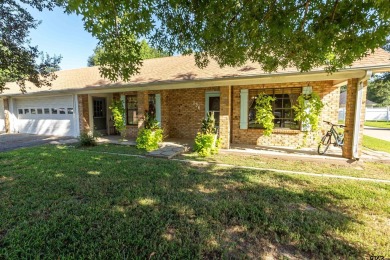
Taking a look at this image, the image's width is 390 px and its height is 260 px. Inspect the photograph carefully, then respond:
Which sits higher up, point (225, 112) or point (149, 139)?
point (225, 112)

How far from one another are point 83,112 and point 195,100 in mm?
6141

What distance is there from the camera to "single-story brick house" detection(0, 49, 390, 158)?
620 cm

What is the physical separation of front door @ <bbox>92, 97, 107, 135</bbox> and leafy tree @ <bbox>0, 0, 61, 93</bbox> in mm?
6071

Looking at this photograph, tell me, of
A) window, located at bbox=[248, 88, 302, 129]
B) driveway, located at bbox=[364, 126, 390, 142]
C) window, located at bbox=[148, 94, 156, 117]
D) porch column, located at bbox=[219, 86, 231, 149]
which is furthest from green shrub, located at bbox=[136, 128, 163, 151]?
driveway, located at bbox=[364, 126, 390, 142]

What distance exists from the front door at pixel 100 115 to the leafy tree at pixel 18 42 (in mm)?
6071

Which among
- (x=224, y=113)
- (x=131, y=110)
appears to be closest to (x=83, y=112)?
(x=131, y=110)

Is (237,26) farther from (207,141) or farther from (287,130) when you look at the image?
(287,130)

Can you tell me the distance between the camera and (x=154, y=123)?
27.7ft

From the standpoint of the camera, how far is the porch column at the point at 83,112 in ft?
36.4

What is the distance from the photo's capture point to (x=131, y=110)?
1128 cm

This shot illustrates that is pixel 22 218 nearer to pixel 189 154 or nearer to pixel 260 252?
pixel 260 252

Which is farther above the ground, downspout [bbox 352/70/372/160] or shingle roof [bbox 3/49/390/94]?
shingle roof [bbox 3/49/390/94]

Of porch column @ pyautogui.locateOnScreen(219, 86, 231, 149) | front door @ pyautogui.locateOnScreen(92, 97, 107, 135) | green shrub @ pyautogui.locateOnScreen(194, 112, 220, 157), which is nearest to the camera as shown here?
green shrub @ pyautogui.locateOnScreen(194, 112, 220, 157)

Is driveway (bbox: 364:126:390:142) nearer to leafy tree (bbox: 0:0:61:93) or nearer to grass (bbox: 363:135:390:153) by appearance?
grass (bbox: 363:135:390:153)
